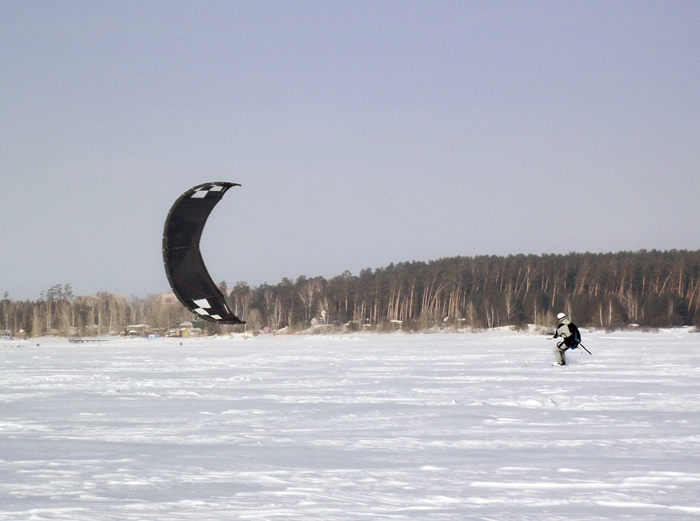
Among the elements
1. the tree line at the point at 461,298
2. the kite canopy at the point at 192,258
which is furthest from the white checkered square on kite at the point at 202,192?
the tree line at the point at 461,298

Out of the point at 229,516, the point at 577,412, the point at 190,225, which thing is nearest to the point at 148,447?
the point at 229,516

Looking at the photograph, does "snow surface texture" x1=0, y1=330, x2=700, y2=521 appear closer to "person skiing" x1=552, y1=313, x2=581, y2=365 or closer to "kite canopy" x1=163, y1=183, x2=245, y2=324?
"person skiing" x1=552, y1=313, x2=581, y2=365

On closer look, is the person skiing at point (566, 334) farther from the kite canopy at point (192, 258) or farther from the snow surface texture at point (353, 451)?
the kite canopy at point (192, 258)

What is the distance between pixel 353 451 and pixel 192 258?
8261 millimetres

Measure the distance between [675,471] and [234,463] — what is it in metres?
2.70

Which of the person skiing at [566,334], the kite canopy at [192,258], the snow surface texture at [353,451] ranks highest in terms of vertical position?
the kite canopy at [192,258]

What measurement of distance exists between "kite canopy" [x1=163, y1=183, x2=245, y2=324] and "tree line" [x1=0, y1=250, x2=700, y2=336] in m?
44.3

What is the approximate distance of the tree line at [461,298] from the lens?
2384 inches

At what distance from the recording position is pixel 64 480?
13.3 ft

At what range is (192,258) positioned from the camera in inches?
494

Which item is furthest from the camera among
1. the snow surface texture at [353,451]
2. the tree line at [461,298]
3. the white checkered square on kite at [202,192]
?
the tree line at [461,298]

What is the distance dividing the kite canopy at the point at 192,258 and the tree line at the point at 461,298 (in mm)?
44343

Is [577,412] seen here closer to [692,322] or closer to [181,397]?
[181,397]

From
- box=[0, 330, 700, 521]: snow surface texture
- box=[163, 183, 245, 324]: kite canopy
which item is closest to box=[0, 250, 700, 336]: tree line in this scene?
box=[163, 183, 245, 324]: kite canopy
